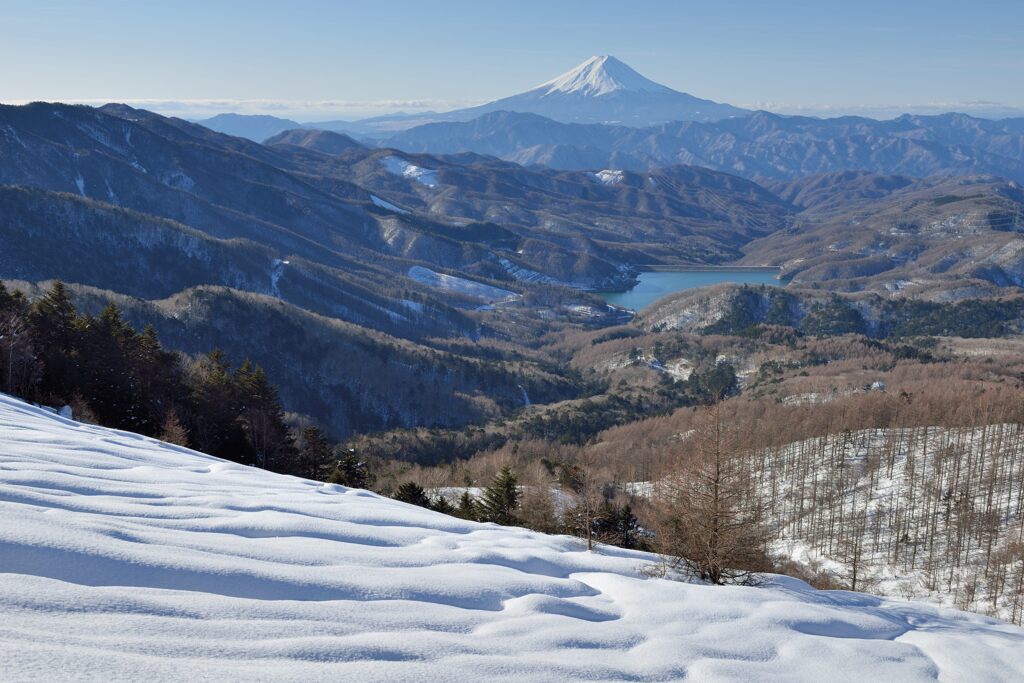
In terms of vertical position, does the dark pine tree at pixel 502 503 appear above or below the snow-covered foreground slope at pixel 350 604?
below

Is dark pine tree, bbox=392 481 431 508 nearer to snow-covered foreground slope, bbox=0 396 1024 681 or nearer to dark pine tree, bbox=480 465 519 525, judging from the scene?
dark pine tree, bbox=480 465 519 525

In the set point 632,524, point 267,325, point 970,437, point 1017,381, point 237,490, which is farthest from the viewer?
point 267,325

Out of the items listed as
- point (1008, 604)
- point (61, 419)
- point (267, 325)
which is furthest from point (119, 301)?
point (1008, 604)

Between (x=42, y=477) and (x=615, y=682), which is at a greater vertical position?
(x=42, y=477)

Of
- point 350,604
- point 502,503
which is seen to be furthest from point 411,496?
point 350,604

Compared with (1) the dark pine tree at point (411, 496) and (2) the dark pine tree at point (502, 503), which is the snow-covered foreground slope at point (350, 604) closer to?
(2) the dark pine tree at point (502, 503)

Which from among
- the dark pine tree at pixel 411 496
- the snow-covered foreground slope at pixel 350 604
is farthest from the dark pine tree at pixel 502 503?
the snow-covered foreground slope at pixel 350 604

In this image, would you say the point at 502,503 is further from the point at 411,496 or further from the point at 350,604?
the point at 350,604

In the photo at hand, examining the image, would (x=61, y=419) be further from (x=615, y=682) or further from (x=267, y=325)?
(x=267, y=325)

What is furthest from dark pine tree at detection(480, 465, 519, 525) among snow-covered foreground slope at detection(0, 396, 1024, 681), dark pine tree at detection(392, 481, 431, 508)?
snow-covered foreground slope at detection(0, 396, 1024, 681)
